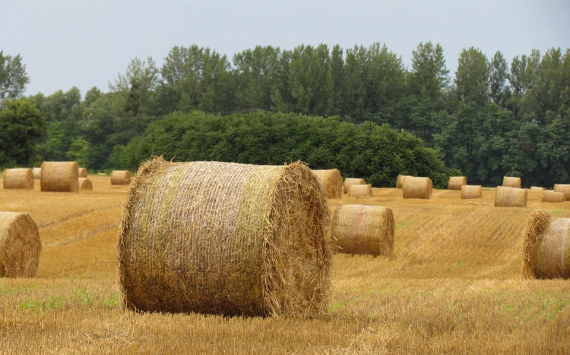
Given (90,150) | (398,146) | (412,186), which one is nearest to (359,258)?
(412,186)

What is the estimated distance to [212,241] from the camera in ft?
22.8

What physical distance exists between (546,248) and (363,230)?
15.0 ft

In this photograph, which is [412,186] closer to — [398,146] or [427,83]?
[398,146]

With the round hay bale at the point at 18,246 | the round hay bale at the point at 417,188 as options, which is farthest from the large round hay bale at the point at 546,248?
the round hay bale at the point at 417,188

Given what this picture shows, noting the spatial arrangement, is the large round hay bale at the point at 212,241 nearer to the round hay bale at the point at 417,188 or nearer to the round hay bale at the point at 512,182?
the round hay bale at the point at 417,188

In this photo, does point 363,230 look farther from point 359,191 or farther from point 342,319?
point 359,191

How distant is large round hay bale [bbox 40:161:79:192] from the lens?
2478 centimetres

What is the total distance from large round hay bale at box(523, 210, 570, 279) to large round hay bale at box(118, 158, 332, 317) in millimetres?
6120

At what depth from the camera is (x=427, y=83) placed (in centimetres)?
7619

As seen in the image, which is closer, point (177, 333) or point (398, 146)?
point (177, 333)

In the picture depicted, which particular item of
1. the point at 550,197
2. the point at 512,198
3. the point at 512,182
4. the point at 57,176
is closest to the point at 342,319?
the point at 512,198

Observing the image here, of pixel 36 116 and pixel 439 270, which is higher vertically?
pixel 36 116

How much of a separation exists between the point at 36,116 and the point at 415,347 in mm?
50443

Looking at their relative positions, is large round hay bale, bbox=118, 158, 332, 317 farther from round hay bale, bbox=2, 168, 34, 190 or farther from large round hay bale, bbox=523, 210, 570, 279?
round hay bale, bbox=2, 168, 34, 190
